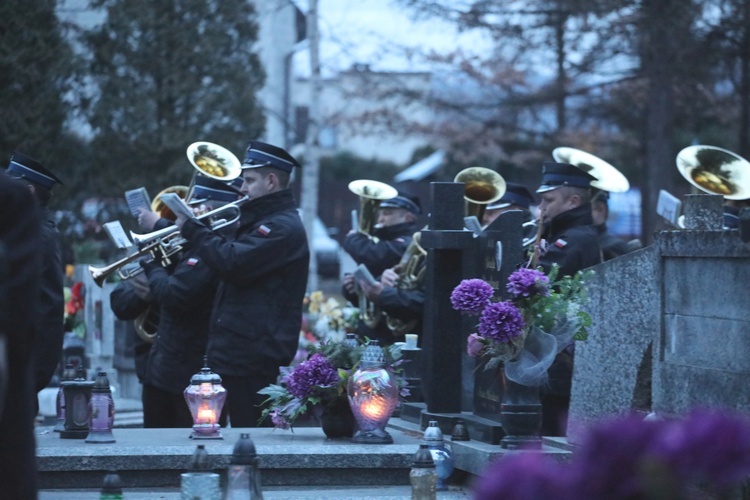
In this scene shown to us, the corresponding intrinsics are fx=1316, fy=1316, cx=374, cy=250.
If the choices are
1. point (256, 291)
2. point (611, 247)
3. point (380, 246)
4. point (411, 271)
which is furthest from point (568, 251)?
point (380, 246)

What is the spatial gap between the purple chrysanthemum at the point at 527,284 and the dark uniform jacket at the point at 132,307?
3711 millimetres

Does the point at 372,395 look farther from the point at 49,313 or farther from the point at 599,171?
the point at 599,171

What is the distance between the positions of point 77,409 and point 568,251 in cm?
315

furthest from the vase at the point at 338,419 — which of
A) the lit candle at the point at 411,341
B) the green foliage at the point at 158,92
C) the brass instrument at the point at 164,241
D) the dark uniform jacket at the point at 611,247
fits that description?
the green foliage at the point at 158,92

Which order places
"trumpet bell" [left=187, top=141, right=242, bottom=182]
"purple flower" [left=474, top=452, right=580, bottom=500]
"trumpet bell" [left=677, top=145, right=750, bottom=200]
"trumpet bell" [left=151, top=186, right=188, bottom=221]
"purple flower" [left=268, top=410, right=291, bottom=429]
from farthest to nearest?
"trumpet bell" [left=151, top=186, right=188, bottom=221] < "trumpet bell" [left=187, top=141, right=242, bottom=182] < "trumpet bell" [left=677, top=145, right=750, bottom=200] < "purple flower" [left=268, top=410, right=291, bottom=429] < "purple flower" [left=474, top=452, right=580, bottom=500]

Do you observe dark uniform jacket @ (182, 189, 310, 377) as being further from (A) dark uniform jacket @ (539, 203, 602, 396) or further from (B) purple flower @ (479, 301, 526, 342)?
(B) purple flower @ (479, 301, 526, 342)

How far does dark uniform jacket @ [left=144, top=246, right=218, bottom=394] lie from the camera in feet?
29.1

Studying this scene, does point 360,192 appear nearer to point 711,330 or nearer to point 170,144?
point 711,330

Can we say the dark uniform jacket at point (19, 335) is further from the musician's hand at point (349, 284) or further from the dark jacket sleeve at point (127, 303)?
the musician's hand at point (349, 284)

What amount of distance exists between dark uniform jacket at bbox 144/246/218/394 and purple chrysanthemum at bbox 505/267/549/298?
8.57ft

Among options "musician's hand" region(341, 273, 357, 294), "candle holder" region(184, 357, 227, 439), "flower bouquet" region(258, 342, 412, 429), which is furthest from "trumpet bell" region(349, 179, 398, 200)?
"candle holder" region(184, 357, 227, 439)

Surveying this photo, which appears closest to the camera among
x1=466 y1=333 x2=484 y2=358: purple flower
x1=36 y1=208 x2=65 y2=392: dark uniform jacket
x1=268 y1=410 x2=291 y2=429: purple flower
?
x1=466 y1=333 x2=484 y2=358: purple flower

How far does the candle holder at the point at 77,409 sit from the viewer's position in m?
7.72

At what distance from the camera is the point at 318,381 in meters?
7.51
